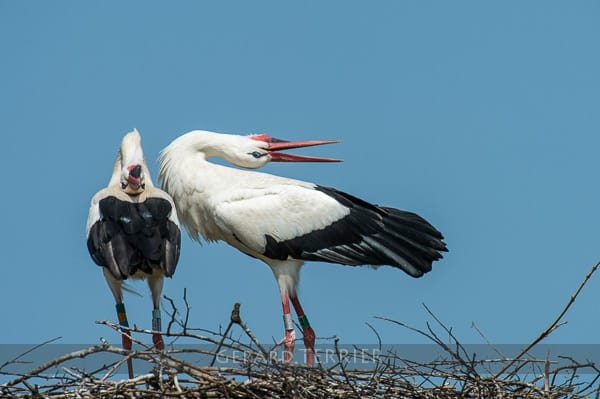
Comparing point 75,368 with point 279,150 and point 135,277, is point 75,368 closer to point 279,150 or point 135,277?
point 135,277

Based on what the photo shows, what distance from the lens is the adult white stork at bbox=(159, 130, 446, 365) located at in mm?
9156

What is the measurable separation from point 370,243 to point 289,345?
34.8 inches

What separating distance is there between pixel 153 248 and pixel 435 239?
1.95m

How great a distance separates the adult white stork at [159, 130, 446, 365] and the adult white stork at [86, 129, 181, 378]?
1.25ft

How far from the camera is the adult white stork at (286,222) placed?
9156mm

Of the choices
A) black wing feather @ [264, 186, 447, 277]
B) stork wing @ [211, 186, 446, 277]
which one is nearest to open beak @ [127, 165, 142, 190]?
stork wing @ [211, 186, 446, 277]

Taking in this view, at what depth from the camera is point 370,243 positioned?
9.34 m

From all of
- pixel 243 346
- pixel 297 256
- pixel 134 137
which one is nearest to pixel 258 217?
pixel 297 256

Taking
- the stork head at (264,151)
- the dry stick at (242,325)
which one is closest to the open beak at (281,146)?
the stork head at (264,151)

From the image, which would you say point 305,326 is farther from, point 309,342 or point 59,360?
point 59,360

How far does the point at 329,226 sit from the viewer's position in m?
9.30

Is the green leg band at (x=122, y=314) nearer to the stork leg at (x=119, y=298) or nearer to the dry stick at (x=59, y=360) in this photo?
the stork leg at (x=119, y=298)

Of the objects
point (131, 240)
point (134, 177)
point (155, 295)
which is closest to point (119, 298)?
point (155, 295)

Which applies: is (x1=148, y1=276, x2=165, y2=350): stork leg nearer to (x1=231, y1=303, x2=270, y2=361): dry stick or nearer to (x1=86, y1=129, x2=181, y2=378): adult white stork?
(x1=86, y1=129, x2=181, y2=378): adult white stork
